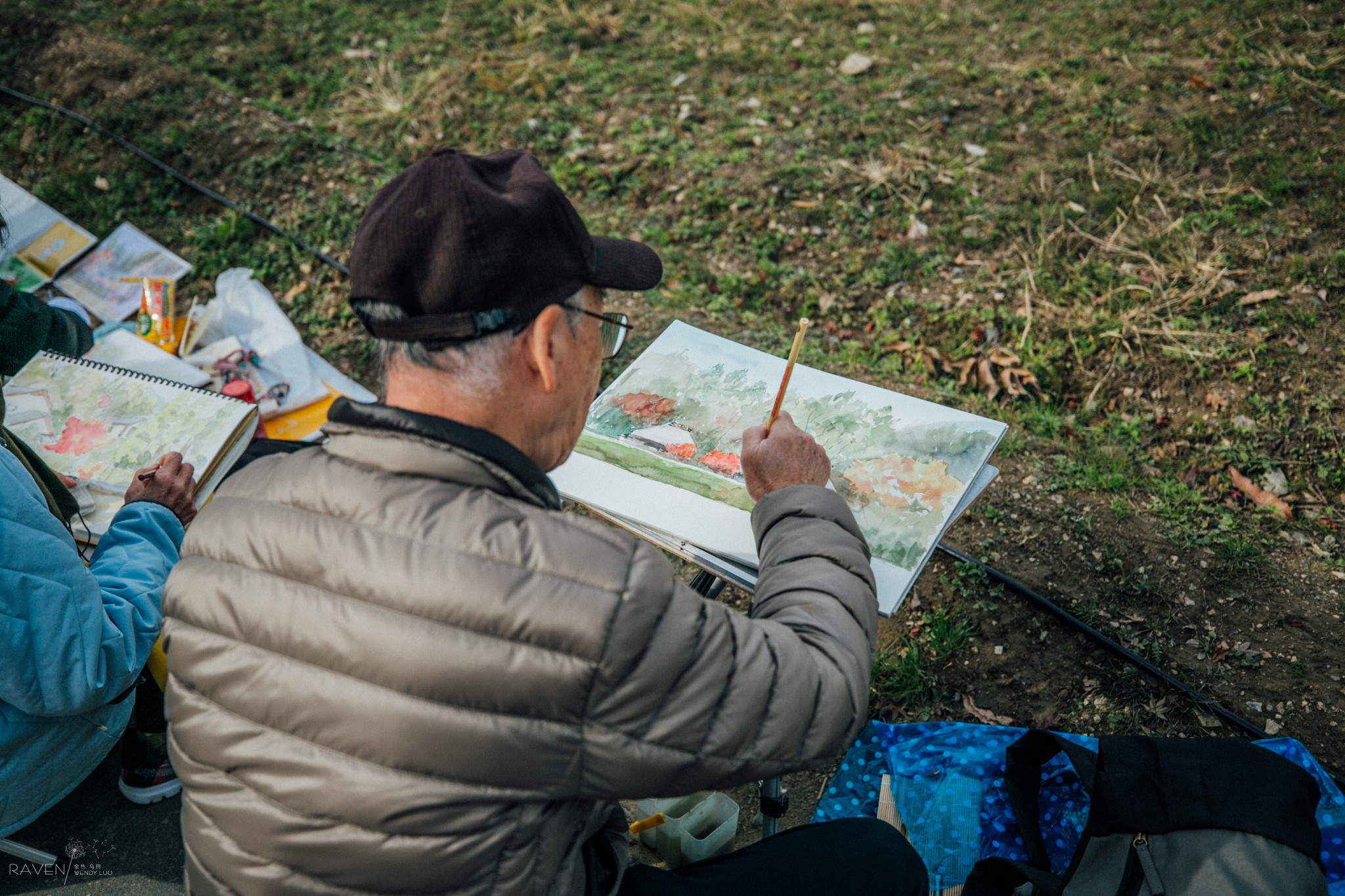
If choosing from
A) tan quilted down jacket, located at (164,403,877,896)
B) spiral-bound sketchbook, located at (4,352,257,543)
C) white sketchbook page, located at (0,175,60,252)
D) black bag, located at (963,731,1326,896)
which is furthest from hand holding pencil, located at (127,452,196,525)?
white sketchbook page, located at (0,175,60,252)

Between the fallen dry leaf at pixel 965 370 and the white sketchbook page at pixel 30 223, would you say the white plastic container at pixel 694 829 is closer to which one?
the fallen dry leaf at pixel 965 370

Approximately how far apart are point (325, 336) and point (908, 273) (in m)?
2.46

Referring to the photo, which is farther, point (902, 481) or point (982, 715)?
point (982, 715)

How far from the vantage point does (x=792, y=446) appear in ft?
5.33

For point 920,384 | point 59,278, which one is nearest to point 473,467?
point 920,384

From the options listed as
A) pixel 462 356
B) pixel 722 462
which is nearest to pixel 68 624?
pixel 462 356

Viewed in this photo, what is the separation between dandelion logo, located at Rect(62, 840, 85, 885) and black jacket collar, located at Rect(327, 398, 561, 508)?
1803 mm

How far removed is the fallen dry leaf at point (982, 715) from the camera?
2328 millimetres

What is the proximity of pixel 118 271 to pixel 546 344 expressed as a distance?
11.4 ft

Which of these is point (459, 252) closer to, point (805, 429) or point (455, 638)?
point (455, 638)

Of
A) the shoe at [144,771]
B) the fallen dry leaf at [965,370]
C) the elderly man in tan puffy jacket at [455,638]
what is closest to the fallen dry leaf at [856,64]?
the fallen dry leaf at [965,370]

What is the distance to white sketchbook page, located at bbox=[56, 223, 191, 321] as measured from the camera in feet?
12.0

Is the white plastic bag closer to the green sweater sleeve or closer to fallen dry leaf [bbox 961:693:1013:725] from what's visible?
the green sweater sleeve

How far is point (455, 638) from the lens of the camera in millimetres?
1034
